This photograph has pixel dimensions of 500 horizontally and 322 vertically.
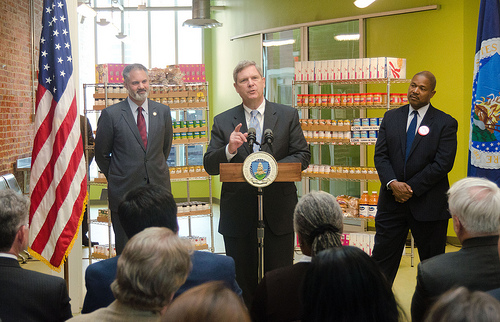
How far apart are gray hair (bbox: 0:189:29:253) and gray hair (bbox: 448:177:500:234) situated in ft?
6.11

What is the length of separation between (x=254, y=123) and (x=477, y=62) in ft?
5.88

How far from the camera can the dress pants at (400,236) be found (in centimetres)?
404

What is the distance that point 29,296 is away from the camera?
2.14m

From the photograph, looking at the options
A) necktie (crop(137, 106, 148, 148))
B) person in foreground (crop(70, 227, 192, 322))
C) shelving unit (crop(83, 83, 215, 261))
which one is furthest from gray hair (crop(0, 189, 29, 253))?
shelving unit (crop(83, 83, 215, 261))

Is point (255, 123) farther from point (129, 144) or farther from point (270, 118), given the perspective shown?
point (129, 144)

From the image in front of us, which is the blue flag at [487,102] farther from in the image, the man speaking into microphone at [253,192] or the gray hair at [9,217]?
the gray hair at [9,217]

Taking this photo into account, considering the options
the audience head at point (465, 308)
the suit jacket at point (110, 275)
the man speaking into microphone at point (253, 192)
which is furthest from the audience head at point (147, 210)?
the audience head at point (465, 308)

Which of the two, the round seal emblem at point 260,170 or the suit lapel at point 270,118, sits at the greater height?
the suit lapel at point 270,118

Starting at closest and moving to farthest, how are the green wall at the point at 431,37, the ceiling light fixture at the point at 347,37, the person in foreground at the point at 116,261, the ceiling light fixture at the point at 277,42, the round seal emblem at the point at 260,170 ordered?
the person in foreground at the point at 116,261 → the round seal emblem at the point at 260,170 → the green wall at the point at 431,37 → the ceiling light fixture at the point at 347,37 → the ceiling light fixture at the point at 277,42

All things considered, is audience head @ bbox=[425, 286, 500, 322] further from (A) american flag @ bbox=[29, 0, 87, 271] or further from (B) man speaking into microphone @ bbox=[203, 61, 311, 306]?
(A) american flag @ bbox=[29, 0, 87, 271]

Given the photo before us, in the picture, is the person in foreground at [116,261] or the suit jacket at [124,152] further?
the suit jacket at [124,152]

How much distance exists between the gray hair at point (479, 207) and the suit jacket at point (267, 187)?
125cm

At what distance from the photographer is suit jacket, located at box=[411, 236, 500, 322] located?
216cm

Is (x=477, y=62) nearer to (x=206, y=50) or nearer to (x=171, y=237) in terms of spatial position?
(x=171, y=237)
